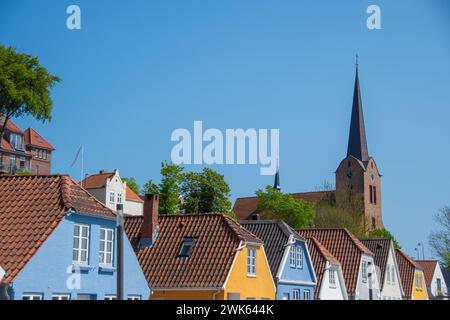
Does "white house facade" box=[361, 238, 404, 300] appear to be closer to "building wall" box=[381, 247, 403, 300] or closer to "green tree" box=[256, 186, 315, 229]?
"building wall" box=[381, 247, 403, 300]

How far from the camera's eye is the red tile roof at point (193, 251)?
1049 inches

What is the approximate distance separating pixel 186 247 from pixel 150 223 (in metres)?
2.03

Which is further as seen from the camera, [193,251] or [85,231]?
[193,251]

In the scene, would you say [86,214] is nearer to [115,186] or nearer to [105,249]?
[105,249]

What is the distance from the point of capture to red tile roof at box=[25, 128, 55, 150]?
257ft

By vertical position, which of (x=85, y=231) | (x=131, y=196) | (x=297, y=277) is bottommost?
(x=297, y=277)

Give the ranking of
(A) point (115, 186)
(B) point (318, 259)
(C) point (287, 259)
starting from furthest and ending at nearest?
(A) point (115, 186) < (B) point (318, 259) < (C) point (287, 259)

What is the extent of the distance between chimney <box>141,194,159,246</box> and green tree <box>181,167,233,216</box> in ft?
63.6

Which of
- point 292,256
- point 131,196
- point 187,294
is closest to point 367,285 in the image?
point 292,256

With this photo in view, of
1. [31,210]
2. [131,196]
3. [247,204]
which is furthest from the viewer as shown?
[247,204]

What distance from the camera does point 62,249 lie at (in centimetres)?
1973

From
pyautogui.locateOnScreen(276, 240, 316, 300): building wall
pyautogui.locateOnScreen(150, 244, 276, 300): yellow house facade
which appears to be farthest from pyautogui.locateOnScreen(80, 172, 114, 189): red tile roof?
pyautogui.locateOnScreen(150, 244, 276, 300): yellow house facade
